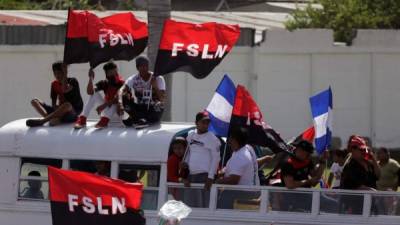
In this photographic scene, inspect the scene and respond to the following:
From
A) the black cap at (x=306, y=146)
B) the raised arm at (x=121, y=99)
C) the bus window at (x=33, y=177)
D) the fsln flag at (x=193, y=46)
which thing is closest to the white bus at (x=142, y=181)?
the bus window at (x=33, y=177)

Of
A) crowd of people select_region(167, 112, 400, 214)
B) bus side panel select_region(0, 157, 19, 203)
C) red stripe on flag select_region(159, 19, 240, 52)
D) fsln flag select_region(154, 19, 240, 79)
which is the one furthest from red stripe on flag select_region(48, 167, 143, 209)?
red stripe on flag select_region(159, 19, 240, 52)

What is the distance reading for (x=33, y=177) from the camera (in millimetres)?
12250

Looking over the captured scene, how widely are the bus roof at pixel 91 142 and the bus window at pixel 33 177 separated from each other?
13 cm

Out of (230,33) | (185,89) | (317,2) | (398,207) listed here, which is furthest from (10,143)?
(317,2)

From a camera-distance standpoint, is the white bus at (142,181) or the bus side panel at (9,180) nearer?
the white bus at (142,181)

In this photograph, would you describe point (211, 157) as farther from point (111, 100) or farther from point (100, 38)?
point (100, 38)

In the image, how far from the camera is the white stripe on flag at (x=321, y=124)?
12633 millimetres

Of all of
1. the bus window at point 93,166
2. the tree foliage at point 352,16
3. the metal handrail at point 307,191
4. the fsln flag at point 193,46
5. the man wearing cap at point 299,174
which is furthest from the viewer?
the tree foliage at point 352,16

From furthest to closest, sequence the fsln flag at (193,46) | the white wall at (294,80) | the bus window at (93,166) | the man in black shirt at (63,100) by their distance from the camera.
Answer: the white wall at (294,80) → the fsln flag at (193,46) → the man in black shirt at (63,100) → the bus window at (93,166)

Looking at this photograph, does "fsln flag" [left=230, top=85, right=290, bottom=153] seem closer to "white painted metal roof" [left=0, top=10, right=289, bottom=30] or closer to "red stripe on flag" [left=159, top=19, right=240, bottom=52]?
"red stripe on flag" [left=159, top=19, right=240, bottom=52]

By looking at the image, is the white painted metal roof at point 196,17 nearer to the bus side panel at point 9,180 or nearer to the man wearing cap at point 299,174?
the bus side panel at point 9,180

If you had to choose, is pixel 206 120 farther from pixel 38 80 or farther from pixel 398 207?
pixel 38 80

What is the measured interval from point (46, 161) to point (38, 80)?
47.7 ft

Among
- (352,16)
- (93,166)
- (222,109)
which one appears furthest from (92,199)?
(352,16)
